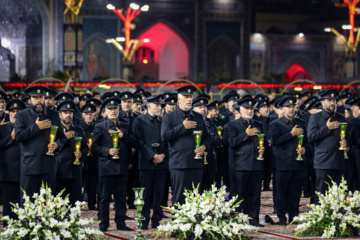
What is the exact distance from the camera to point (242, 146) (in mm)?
13141

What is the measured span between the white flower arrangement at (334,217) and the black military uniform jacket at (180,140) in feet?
5.77

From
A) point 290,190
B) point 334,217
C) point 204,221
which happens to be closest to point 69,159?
point 204,221

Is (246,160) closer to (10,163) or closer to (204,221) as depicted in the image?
(204,221)

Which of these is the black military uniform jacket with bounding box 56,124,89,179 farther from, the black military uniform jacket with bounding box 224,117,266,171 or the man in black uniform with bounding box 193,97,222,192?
the black military uniform jacket with bounding box 224,117,266,171

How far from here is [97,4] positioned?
4534 centimetres

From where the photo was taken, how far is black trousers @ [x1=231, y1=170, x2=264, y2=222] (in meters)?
13.1

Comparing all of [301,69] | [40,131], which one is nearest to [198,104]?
[40,131]

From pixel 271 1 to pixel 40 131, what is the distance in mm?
44817

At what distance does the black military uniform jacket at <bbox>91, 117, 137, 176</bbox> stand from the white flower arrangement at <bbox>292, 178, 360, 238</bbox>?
271 centimetres

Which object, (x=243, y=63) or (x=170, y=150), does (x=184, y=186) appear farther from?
(x=243, y=63)

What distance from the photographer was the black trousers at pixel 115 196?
1247cm

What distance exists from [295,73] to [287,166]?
4253cm

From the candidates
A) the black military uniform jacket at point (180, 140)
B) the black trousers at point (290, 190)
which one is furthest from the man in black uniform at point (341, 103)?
the black military uniform jacket at point (180, 140)

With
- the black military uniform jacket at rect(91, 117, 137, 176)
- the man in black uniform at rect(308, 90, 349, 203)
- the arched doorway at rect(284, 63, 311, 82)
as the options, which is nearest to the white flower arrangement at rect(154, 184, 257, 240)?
the black military uniform jacket at rect(91, 117, 137, 176)
